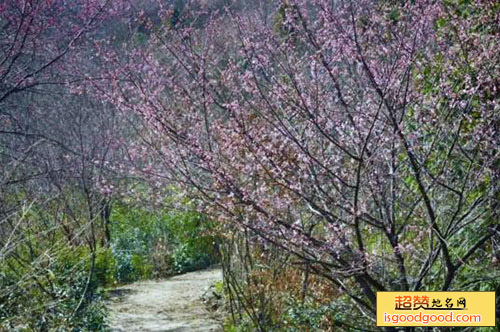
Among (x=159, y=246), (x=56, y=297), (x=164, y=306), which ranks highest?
(x=159, y=246)

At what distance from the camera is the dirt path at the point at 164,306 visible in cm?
725

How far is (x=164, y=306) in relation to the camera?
827 cm

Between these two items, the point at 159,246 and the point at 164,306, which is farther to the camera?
the point at 159,246

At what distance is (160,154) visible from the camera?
454 cm

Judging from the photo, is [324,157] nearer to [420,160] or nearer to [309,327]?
[420,160]

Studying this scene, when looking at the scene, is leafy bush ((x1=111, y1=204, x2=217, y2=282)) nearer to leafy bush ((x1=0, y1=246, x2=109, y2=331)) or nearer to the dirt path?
the dirt path

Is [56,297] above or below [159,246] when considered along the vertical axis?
below

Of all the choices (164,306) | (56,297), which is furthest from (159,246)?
(56,297)

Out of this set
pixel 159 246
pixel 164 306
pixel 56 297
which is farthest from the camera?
pixel 159 246

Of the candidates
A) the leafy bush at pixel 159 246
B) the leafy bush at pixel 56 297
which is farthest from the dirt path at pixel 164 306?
the leafy bush at pixel 56 297

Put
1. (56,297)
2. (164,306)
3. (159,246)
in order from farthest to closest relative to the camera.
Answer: (159,246) < (164,306) < (56,297)

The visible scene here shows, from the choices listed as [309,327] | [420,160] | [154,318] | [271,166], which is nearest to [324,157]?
[271,166]

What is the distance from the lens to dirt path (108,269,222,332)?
725cm

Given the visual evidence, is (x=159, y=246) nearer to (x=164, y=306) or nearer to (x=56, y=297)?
(x=164, y=306)
